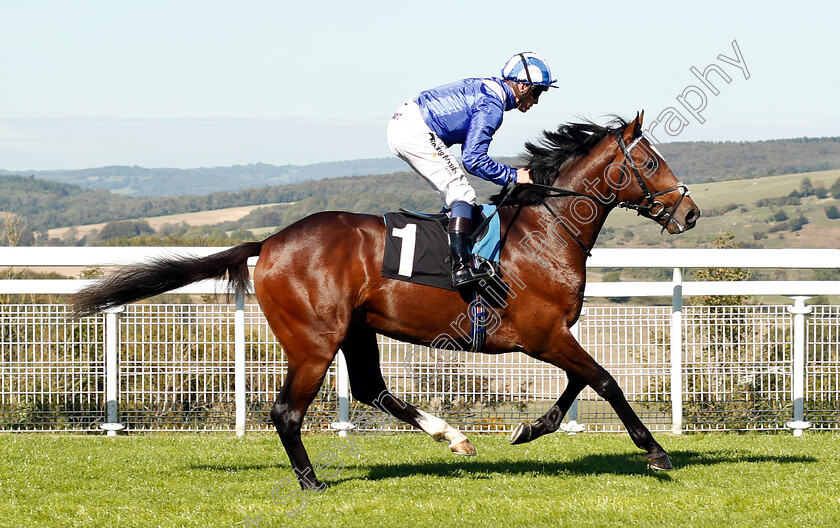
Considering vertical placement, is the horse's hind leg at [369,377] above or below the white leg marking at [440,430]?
above

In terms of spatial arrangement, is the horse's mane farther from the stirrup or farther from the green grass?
the green grass

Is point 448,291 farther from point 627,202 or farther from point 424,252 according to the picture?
point 627,202

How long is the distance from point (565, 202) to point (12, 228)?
41.1 ft

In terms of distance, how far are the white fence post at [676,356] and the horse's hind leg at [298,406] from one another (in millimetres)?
2861

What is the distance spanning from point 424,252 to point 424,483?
48.5 inches

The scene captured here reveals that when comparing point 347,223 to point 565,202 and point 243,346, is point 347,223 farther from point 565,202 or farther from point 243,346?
point 243,346

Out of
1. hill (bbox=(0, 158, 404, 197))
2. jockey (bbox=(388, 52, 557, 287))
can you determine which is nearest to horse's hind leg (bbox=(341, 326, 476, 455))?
jockey (bbox=(388, 52, 557, 287))

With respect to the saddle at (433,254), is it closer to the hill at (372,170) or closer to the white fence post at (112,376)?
the hill at (372,170)

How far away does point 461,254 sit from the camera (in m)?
4.59

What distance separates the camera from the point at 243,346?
637 cm

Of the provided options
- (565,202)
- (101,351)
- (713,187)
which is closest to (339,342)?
(565,202)

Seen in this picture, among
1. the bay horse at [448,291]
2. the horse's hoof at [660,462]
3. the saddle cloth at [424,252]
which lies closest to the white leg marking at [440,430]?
the bay horse at [448,291]

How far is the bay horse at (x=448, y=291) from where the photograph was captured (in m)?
4.65

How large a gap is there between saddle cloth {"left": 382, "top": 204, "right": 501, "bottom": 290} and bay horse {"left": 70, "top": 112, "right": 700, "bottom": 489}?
48 millimetres
